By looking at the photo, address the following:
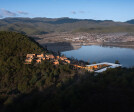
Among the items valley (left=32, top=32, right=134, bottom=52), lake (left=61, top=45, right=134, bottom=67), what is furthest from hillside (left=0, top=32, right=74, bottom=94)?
valley (left=32, top=32, right=134, bottom=52)

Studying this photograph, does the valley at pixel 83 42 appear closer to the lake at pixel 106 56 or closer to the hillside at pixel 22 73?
the lake at pixel 106 56

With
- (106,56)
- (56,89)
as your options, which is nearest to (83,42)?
(106,56)

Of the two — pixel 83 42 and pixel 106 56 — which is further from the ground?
pixel 106 56

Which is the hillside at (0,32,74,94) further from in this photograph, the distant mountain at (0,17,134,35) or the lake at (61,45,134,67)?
the distant mountain at (0,17,134,35)

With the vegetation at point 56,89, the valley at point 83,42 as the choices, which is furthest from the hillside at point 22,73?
the valley at point 83,42

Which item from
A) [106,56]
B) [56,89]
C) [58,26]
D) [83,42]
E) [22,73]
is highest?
[56,89]

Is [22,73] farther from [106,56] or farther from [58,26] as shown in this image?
[58,26]

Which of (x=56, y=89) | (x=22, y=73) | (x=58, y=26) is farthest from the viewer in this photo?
(x=58, y=26)

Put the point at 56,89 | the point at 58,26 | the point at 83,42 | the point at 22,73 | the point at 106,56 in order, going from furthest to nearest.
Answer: the point at 58,26 → the point at 83,42 → the point at 106,56 → the point at 22,73 → the point at 56,89

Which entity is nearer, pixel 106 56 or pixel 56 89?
pixel 56 89
